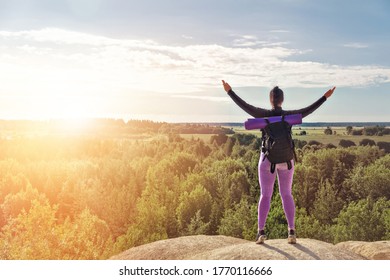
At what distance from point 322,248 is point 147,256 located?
663 cm

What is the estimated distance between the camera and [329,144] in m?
104

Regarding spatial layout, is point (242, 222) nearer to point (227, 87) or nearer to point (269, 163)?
point (269, 163)

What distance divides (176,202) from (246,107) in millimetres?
68019

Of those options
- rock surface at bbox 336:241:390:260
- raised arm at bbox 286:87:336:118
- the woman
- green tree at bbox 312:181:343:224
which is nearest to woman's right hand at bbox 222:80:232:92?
the woman

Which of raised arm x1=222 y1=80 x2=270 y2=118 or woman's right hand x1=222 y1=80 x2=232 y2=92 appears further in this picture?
woman's right hand x1=222 y1=80 x2=232 y2=92

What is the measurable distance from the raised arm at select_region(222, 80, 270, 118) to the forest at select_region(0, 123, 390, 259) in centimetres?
3084

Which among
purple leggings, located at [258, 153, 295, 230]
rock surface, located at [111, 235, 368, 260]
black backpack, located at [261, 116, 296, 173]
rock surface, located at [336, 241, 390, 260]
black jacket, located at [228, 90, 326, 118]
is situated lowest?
rock surface, located at [336, 241, 390, 260]

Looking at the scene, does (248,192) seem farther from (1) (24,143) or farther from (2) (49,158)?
(1) (24,143)

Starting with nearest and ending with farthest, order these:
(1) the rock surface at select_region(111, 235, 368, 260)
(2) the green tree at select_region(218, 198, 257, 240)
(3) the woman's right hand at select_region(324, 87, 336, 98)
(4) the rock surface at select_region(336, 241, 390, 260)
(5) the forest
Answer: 1. (3) the woman's right hand at select_region(324, 87, 336, 98)
2. (1) the rock surface at select_region(111, 235, 368, 260)
3. (4) the rock surface at select_region(336, 241, 390, 260)
4. (2) the green tree at select_region(218, 198, 257, 240)
5. (5) the forest

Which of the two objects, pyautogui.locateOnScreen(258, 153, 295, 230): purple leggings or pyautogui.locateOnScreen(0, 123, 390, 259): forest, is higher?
pyautogui.locateOnScreen(258, 153, 295, 230): purple leggings

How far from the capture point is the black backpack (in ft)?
40.2

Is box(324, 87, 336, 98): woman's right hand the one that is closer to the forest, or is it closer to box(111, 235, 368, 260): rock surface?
box(111, 235, 368, 260): rock surface

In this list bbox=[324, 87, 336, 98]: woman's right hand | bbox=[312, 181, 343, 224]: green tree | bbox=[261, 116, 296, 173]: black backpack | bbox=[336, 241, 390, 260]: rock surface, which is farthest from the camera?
bbox=[312, 181, 343, 224]: green tree

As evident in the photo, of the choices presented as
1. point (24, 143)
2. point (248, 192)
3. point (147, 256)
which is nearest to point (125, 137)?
point (24, 143)
